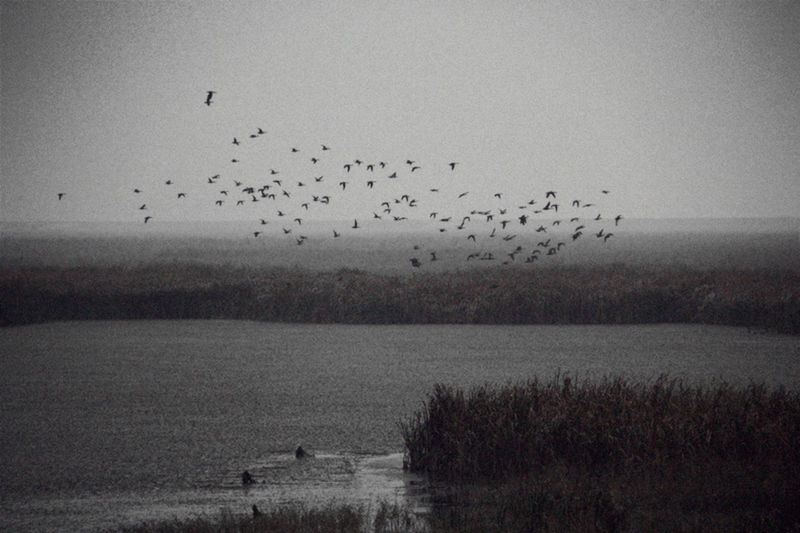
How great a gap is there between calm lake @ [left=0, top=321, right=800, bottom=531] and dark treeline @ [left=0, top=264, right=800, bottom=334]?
70.1 inches

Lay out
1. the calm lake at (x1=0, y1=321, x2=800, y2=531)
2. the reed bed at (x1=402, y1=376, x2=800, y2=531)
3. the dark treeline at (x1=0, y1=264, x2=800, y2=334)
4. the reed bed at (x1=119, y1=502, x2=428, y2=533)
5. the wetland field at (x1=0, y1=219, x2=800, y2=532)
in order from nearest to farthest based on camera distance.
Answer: the reed bed at (x1=119, y1=502, x2=428, y2=533), the reed bed at (x1=402, y1=376, x2=800, y2=531), the wetland field at (x1=0, y1=219, x2=800, y2=532), the calm lake at (x1=0, y1=321, x2=800, y2=531), the dark treeline at (x1=0, y1=264, x2=800, y2=334)

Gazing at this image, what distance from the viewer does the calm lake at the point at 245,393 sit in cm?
1638

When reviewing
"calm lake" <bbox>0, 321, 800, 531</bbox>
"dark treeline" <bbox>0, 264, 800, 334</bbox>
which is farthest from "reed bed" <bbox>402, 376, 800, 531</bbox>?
"dark treeline" <bbox>0, 264, 800, 334</bbox>

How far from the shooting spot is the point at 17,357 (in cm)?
3347

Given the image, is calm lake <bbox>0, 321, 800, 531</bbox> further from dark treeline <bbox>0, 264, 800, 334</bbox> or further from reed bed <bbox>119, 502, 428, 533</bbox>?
dark treeline <bbox>0, 264, 800, 334</bbox>

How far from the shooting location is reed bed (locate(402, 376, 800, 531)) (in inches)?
539

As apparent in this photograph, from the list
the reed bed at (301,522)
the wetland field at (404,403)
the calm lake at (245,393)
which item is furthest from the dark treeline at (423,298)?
the reed bed at (301,522)

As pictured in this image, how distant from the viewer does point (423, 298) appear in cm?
4544

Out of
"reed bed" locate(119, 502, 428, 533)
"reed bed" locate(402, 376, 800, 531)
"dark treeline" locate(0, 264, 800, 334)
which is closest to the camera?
"reed bed" locate(119, 502, 428, 533)

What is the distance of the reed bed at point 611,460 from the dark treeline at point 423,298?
2490 centimetres

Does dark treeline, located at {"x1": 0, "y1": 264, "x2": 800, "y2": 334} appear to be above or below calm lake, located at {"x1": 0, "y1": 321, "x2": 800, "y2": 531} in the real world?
above

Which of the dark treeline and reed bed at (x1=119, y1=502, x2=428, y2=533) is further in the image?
the dark treeline

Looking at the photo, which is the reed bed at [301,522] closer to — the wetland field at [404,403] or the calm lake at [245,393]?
the wetland field at [404,403]

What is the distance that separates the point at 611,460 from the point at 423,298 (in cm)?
2925
